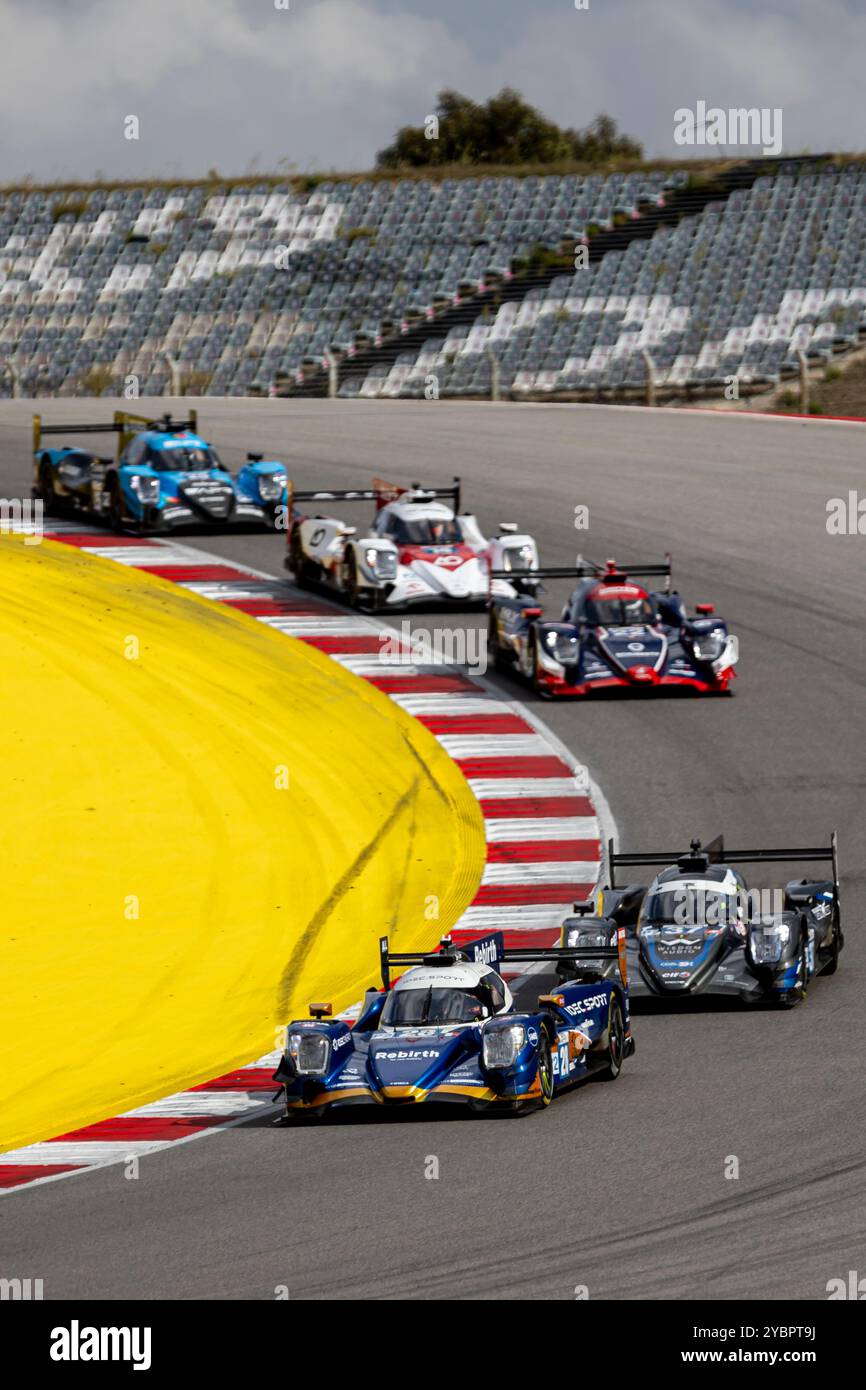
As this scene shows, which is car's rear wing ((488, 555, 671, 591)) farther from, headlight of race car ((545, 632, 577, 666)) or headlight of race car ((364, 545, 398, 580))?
headlight of race car ((364, 545, 398, 580))

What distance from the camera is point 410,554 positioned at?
2817 centimetres

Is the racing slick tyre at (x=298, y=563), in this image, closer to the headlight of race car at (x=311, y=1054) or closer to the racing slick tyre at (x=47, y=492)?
the racing slick tyre at (x=47, y=492)

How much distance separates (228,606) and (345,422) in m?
15.7

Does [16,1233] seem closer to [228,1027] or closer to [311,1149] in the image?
[311,1149]

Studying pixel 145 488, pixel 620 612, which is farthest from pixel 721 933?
pixel 145 488

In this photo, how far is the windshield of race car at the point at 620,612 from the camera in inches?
981

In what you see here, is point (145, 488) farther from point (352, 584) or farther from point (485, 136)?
point (485, 136)

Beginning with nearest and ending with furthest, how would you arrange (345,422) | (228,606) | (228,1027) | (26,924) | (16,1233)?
(16,1233) → (228,1027) → (26,924) → (228,606) → (345,422)

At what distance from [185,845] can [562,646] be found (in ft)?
20.0

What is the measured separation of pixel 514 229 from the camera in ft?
182

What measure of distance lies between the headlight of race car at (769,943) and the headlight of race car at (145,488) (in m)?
18.3

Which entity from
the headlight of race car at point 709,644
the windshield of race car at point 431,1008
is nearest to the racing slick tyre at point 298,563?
the headlight of race car at point 709,644

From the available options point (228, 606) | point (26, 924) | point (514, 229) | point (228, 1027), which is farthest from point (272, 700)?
point (514, 229)

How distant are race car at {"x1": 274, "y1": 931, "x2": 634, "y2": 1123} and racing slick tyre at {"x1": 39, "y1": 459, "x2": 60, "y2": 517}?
2112 cm
